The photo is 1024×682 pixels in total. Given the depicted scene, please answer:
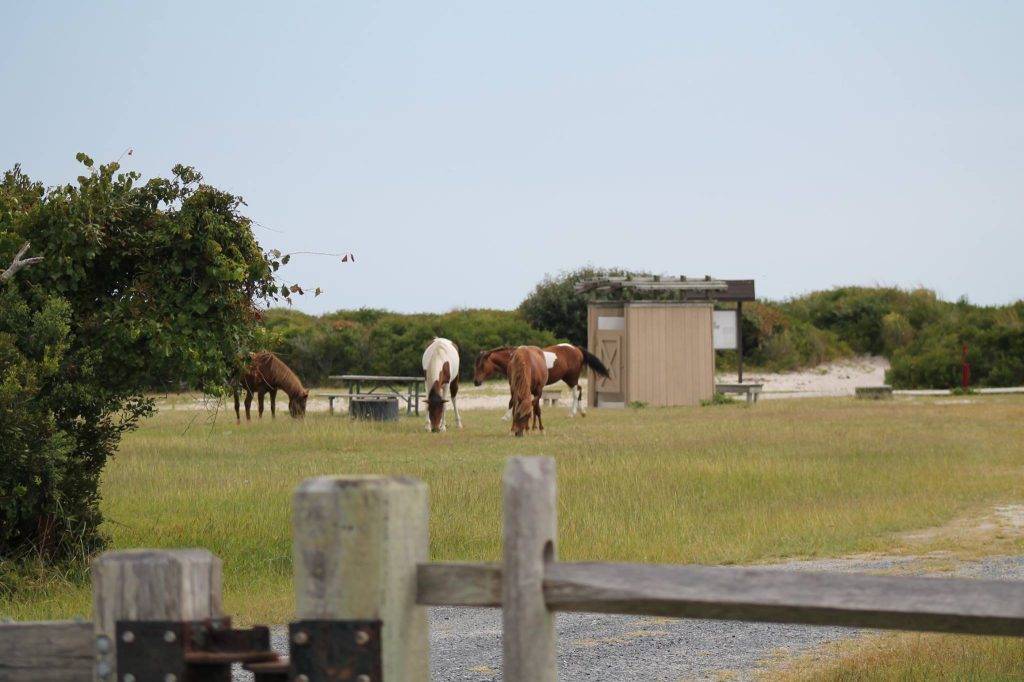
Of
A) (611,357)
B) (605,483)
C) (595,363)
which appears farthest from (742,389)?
(605,483)

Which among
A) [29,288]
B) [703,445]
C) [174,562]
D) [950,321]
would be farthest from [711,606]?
[950,321]

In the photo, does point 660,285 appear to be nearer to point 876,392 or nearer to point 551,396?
point 551,396

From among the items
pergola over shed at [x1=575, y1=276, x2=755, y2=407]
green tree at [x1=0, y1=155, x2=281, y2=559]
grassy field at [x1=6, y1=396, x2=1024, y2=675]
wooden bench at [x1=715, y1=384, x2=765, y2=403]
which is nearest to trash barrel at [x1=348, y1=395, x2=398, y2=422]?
grassy field at [x1=6, y1=396, x2=1024, y2=675]

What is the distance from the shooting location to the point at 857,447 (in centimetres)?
1900

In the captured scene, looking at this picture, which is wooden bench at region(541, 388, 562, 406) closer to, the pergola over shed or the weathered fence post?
the pergola over shed

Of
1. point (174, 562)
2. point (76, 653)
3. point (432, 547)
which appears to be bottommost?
point (432, 547)

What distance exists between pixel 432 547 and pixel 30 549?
3.10 metres

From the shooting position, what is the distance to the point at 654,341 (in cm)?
3328

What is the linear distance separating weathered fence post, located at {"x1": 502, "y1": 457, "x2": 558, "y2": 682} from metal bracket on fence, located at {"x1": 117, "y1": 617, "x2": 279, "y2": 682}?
540 millimetres

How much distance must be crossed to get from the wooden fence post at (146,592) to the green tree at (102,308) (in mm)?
6126

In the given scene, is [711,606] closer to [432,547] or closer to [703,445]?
[432,547]

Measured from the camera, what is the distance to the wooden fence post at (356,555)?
9.02 feet

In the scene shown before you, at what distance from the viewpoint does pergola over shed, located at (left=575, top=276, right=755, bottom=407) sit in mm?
33031

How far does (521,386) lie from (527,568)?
63.6 feet
